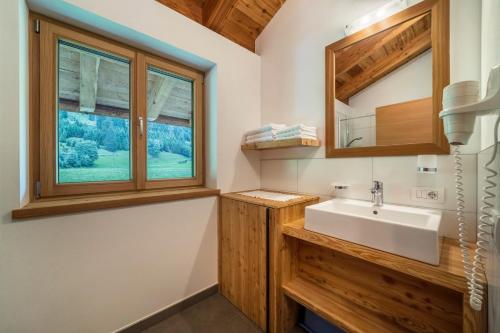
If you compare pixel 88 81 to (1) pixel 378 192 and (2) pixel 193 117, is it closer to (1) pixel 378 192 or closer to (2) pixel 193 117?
(2) pixel 193 117

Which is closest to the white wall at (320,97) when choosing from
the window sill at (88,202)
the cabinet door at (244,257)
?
the cabinet door at (244,257)

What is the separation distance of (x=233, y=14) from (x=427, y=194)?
6.46 feet

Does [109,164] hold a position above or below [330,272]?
above

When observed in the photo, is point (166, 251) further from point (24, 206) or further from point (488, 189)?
point (488, 189)

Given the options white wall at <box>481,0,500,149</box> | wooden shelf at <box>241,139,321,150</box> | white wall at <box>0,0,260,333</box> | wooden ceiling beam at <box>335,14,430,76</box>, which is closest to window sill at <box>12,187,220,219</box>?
white wall at <box>0,0,260,333</box>

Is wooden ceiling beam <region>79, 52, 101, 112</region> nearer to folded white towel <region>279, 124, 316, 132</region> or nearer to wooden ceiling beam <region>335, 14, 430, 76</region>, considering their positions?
folded white towel <region>279, 124, 316, 132</region>

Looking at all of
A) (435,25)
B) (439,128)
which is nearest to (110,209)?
(439,128)

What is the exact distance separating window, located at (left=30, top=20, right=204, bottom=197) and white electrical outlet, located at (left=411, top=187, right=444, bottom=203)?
61.8 inches

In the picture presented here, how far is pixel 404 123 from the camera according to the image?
1169mm

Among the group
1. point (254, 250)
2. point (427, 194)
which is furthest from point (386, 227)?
point (254, 250)

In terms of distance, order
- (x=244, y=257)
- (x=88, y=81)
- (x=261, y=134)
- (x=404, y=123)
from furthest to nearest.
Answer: (x=261, y=134) < (x=244, y=257) < (x=88, y=81) < (x=404, y=123)

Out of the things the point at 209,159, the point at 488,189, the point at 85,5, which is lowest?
the point at 488,189

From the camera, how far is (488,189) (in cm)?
59

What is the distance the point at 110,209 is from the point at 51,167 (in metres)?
0.40
